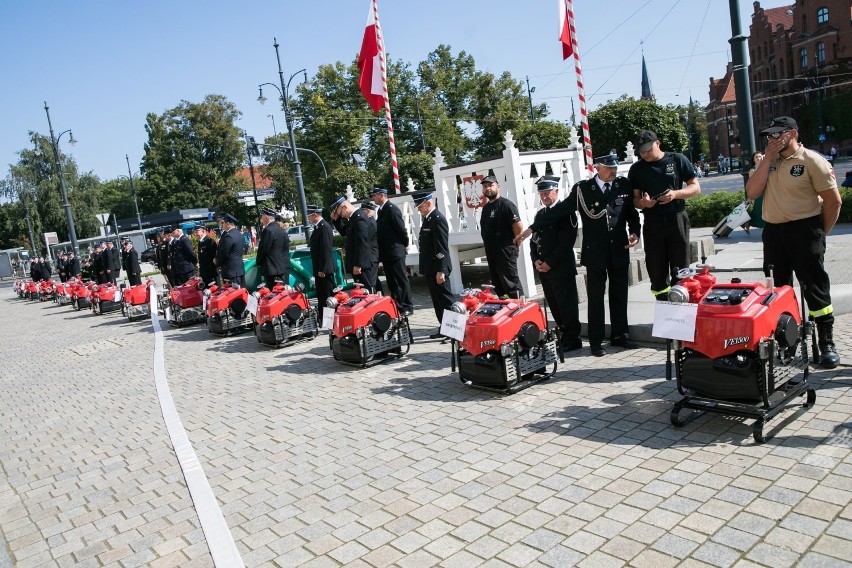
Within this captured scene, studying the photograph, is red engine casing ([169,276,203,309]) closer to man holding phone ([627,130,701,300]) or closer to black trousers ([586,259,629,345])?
black trousers ([586,259,629,345])

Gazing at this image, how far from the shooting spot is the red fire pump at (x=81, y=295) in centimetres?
2095

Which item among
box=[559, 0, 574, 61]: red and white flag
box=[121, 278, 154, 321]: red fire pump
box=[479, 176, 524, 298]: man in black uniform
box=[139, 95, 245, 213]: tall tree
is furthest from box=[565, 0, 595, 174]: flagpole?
box=[139, 95, 245, 213]: tall tree

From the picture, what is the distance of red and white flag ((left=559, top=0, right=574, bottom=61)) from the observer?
9.46 m

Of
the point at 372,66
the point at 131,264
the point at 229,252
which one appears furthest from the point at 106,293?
the point at 372,66

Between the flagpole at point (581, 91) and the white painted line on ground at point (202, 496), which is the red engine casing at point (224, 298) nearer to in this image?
the white painted line on ground at point (202, 496)

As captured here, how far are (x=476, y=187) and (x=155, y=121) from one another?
67.4 meters

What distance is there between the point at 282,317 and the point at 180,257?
668 cm

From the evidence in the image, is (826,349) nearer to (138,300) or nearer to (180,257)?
(180,257)

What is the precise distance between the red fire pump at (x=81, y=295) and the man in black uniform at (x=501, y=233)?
1730 centimetres

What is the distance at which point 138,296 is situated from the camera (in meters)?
16.2

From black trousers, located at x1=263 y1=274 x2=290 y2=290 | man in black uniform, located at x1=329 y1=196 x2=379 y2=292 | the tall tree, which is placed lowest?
black trousers, located at x1=263 y1=274 x2=290 y2=290

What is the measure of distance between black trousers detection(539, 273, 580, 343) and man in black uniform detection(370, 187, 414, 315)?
288 cm

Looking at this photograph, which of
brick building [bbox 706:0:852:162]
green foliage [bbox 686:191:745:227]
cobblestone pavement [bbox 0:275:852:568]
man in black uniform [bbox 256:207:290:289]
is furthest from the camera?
brick building [bbox 706:0:852:162]

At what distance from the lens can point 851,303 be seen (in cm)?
686
